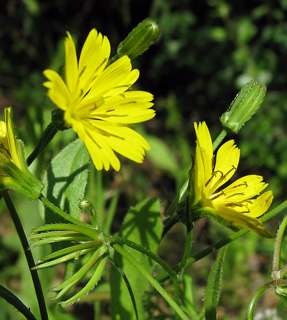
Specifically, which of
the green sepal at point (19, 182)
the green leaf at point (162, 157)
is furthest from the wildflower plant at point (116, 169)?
the green leaf at point (162, 157)

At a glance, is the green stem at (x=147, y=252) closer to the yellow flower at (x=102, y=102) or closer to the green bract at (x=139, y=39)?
the yellow flower at (x=102, y=102)

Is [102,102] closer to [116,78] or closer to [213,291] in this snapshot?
[116,78]

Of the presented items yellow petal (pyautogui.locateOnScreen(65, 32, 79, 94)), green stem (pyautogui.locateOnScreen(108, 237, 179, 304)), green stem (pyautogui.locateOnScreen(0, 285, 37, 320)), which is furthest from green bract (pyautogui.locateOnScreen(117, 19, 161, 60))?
green stem (pyautogui.locateOnScreen(0, 285, 37, 320))

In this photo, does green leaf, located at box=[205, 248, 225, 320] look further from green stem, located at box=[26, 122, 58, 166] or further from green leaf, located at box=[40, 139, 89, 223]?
green stem, located at box=[26, 122, 58, 166]

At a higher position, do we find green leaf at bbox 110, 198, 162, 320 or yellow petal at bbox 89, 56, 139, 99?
yellow petal at bbox 89, 56, 139, 99

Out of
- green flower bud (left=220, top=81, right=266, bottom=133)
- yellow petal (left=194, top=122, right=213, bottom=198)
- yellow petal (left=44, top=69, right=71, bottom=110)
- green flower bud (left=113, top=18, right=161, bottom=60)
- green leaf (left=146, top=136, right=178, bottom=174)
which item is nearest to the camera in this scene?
yellow petal (left=44, top=69, right=71, bottom=110)

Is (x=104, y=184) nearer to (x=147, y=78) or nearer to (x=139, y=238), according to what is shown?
(x=139, y=238)

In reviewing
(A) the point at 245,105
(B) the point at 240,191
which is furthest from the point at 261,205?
(A) the point at 245,105

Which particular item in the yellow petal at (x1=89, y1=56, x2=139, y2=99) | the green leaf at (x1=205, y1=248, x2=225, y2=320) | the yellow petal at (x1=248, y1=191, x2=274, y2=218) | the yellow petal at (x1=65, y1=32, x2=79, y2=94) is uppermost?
the yellow petal at (x1=65, y1=32, x2=79, y2=94)
